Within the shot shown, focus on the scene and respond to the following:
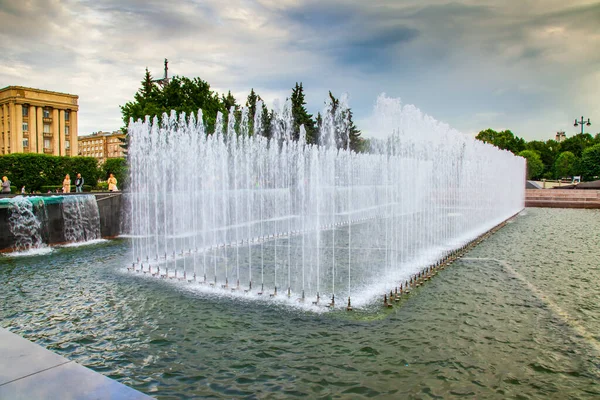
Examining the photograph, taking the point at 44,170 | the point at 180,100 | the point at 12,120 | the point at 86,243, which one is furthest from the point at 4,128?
the point at 86,243

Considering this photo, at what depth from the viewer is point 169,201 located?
60.4ft

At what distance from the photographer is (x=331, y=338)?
543cm

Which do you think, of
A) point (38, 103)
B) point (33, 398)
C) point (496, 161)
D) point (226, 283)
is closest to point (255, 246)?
point (226, 283)

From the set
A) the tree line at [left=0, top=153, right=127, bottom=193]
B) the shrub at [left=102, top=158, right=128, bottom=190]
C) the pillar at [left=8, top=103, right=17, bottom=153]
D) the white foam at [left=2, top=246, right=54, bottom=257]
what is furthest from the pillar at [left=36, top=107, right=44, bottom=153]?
the white foam at [left=2, top=246, right=54, bottom=257]

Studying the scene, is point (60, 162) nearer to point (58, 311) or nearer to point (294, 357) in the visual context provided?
point (58, 311)

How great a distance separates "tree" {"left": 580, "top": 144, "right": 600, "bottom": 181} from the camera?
62812mm

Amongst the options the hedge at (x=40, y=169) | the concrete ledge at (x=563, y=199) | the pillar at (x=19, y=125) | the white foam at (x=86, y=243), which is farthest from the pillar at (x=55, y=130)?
the concrete ledge at (x=563, y=199)

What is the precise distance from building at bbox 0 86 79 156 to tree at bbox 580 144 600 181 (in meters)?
82.8

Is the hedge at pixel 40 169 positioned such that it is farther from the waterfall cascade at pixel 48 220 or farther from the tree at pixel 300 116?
the tree at pixel 300 116

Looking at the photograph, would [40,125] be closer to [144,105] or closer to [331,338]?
[144,105]

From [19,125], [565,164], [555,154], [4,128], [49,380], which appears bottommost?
[49,380]

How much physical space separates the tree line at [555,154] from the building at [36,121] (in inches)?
2903

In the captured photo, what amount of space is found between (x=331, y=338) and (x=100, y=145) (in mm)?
138149

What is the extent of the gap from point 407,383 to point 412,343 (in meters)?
1.04
